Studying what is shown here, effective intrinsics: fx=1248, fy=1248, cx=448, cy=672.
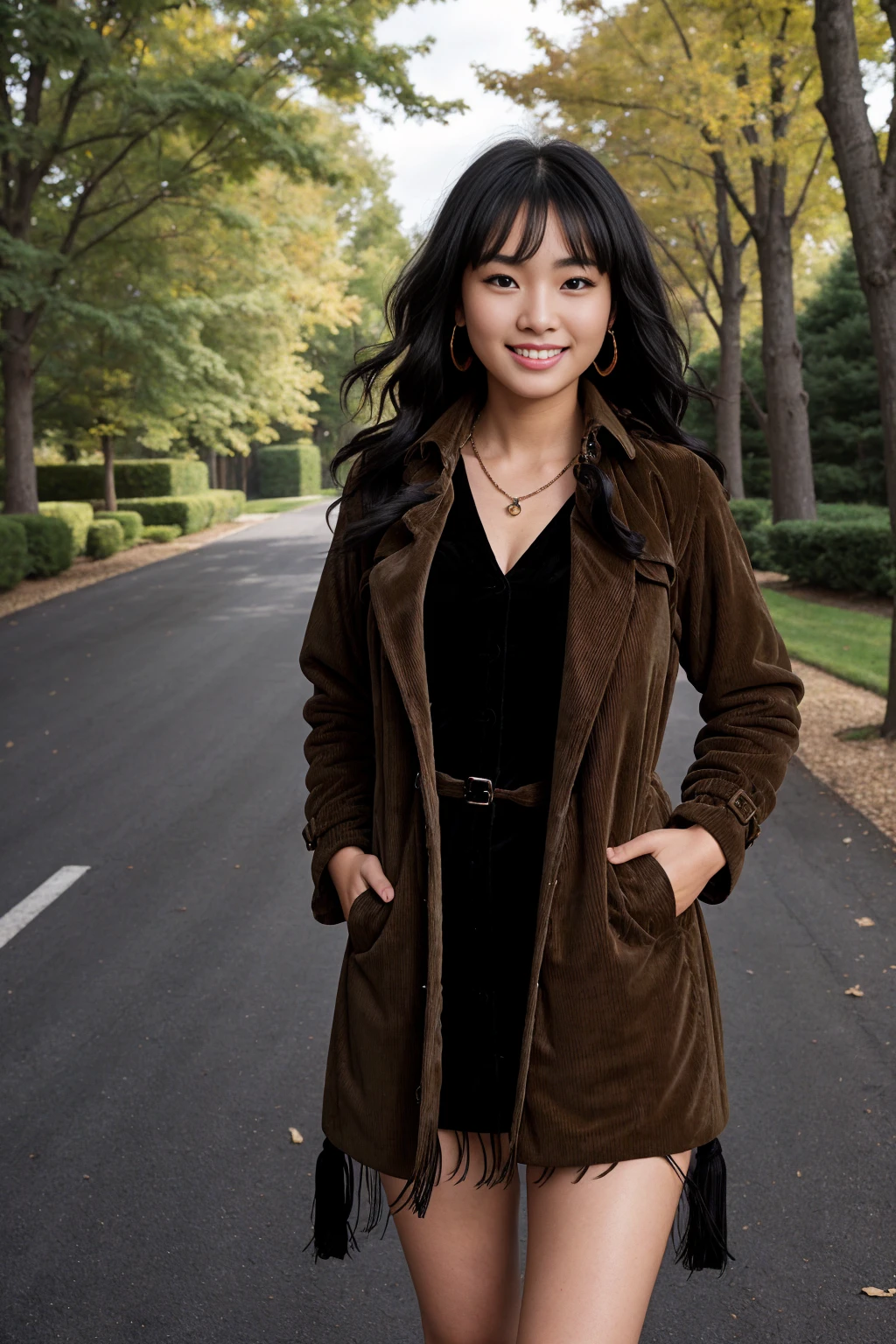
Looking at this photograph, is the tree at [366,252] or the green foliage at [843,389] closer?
the green foliage at [843,389]

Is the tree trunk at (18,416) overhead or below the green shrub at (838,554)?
overhead

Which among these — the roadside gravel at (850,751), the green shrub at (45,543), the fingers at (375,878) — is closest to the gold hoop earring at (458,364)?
the fingers at (375,878)

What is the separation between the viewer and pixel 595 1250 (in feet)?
5.91

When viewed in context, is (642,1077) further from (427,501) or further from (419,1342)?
(419,1342)

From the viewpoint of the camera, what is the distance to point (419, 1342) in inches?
113

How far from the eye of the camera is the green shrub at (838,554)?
50.8ft

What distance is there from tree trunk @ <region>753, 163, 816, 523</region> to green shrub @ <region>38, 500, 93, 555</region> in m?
11.4

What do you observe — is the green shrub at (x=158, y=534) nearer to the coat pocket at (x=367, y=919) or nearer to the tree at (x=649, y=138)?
the tree at (x=649, y=138)

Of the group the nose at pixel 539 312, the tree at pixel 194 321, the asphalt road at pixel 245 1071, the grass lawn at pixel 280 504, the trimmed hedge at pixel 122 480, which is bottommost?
the asphalt road at pixel 245 1071

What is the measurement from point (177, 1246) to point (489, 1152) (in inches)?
60.5

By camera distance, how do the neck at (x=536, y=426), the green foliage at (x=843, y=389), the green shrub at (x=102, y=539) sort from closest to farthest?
the neck at (x=536, y=426)
the green shrub at (x=102, y=539)
the green foliage at (x=843, y=389)

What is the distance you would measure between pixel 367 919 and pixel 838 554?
49.4ft

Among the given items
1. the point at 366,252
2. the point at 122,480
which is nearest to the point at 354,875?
the point at 122,480

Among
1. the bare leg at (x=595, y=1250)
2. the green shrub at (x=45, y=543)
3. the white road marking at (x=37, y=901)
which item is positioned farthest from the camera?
the green shrub at (x=45, y=543)
